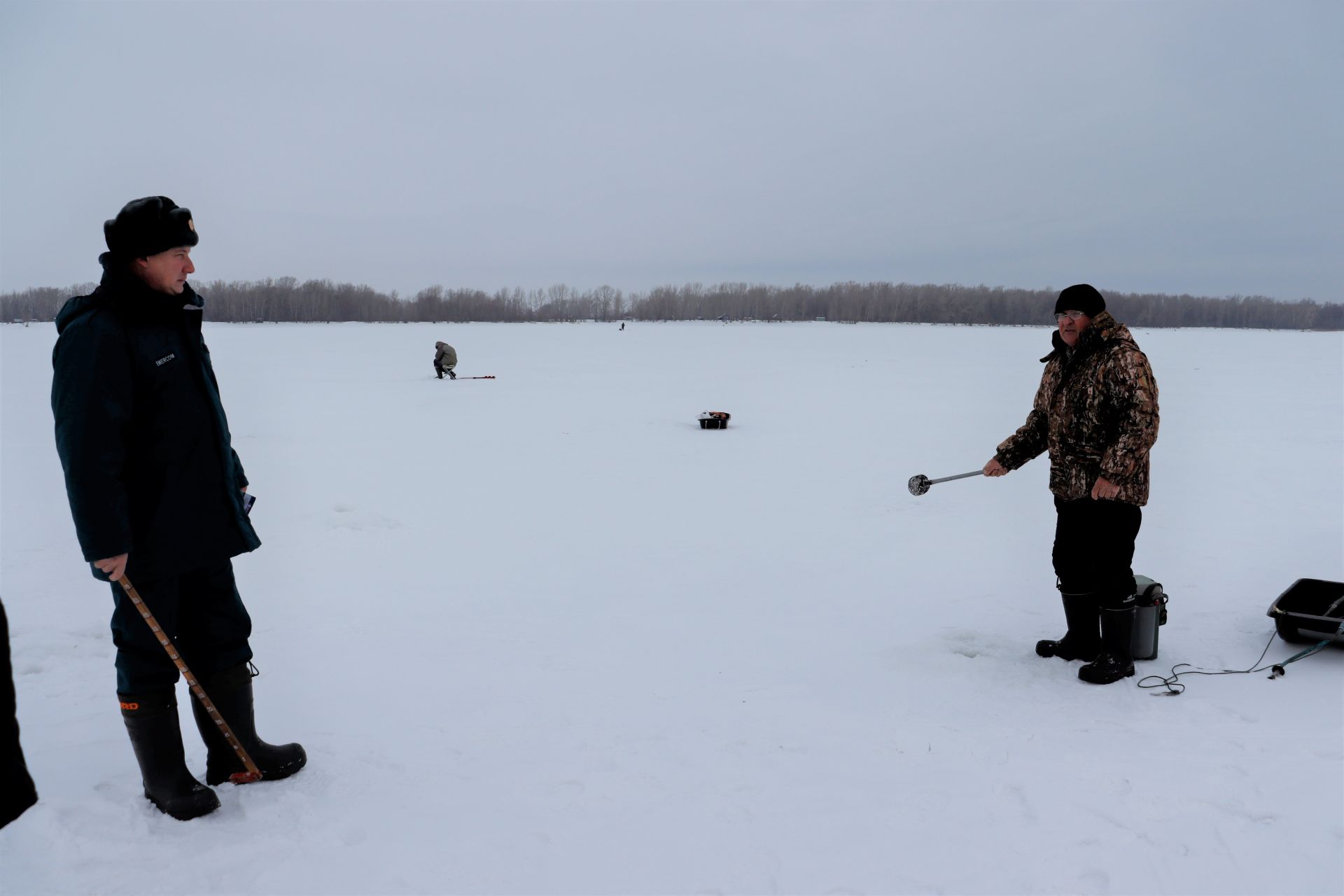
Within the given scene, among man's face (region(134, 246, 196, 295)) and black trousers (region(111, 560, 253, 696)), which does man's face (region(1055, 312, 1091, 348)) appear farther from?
black trousers (region(111, 560, 253, 696))

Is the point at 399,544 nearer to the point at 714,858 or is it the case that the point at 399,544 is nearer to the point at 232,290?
the point at 714,858

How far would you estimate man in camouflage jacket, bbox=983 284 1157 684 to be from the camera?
3760 mm

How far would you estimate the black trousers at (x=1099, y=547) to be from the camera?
3.90 m

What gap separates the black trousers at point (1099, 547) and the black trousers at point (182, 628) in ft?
12.0

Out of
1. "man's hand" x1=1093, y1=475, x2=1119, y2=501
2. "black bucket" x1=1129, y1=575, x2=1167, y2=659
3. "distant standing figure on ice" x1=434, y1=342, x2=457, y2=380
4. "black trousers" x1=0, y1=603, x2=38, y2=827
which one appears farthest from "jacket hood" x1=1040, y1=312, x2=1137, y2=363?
"distant standing figure on ice" x1=434, y1=342, x2=457, y2=380

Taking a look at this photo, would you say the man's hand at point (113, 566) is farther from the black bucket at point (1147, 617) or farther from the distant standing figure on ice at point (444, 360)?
the distant standing figure on ice at point (444, 360)

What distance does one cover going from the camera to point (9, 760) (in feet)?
4.26

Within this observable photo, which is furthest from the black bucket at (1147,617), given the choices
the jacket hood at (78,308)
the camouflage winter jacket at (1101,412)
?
the jacket hood at (78,308)

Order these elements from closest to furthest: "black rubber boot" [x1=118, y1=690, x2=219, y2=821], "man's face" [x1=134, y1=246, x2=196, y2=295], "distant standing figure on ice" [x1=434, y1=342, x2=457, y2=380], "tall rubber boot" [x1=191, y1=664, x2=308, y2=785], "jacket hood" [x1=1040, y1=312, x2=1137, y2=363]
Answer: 1. "man's face" [x1=134, y1=246, x2=196, y2=295]
2. "black rubber boot" [x1=118, y1=690, x2=219, y2=821]
3. "tall rubber boot" [x1=191, y1=664, x2=308, y2=785]
4. "jacket hood" [x1=1040, y1=312, x2=1137, y2=363]
5. "distant standing figure on ice" [x1=434, y1=342, x2=457, y2=380]

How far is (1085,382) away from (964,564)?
2304 millimetres

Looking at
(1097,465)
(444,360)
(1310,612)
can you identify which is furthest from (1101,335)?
(444,360)

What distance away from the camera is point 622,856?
2.68 meters

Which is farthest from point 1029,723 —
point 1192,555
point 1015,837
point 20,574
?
point 20,574

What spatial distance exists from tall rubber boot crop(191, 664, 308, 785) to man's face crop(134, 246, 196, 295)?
134 centimetres
